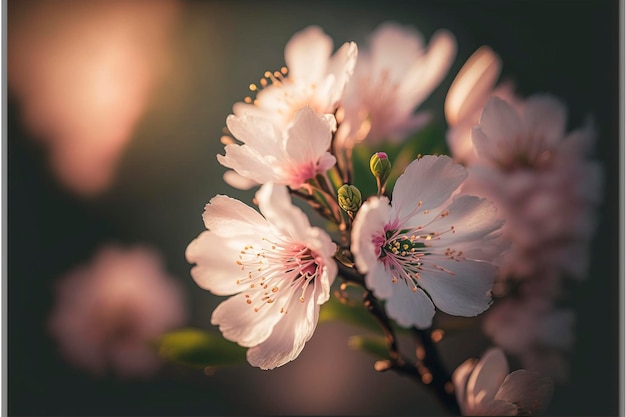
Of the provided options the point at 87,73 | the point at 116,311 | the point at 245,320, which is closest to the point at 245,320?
the point at 245,320

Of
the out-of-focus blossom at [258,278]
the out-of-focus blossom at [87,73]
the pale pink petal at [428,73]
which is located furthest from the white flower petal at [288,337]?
the out-of-focus blossom at [87,73]

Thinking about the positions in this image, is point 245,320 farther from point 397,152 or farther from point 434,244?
point 397,152

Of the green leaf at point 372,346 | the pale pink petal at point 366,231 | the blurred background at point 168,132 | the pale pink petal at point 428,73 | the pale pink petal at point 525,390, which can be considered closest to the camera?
the pale pink petal at point 366,231

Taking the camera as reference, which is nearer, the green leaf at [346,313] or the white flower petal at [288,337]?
the white flower petal at [288,337]

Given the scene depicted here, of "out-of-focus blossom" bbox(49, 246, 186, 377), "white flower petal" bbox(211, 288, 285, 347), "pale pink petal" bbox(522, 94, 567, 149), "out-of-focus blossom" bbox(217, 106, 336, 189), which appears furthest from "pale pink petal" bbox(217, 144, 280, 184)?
"out-of-focus blossom" bbox(49, 246, 186, 377)

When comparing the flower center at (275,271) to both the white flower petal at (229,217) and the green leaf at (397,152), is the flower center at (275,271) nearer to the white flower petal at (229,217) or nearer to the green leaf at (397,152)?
the white flower petal at (229,217)

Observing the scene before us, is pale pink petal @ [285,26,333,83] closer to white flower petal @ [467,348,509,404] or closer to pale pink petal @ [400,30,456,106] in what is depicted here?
pale pink petal @ [400,30,456,106]

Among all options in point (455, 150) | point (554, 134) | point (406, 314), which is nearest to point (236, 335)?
point (406, 314)
